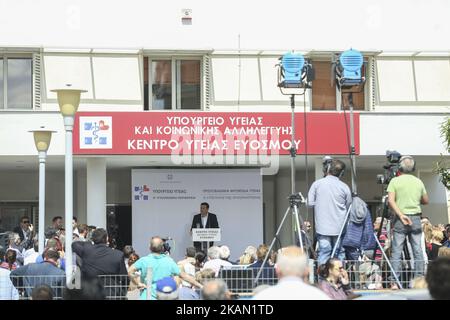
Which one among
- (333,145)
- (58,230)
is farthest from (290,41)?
(58,230)

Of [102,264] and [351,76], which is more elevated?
[351,76]

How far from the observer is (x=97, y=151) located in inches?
919

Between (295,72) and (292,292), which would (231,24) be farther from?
(292,292)

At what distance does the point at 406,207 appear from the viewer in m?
14.1

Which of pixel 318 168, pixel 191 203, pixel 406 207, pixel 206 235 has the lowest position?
pixel 206 235

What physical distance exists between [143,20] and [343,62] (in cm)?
870

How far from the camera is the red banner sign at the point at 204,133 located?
23.3m

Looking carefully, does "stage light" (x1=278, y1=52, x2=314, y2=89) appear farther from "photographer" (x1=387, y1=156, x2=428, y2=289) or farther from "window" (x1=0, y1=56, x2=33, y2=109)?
"window" (x1=0, y1=56, x2=33, y2=109)

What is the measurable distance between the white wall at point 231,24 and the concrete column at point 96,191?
115 inches

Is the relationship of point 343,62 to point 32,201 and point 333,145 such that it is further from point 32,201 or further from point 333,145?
point 32,201

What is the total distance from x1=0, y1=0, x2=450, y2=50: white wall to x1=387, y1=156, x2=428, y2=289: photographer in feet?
39.1

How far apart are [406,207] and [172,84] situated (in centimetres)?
1244

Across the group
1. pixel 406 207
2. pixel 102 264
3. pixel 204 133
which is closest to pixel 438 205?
pixel 204 133
